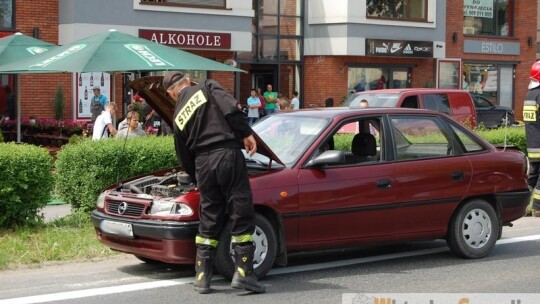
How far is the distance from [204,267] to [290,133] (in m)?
1.93

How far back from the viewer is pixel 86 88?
2519cm

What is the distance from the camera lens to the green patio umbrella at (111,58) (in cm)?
1243

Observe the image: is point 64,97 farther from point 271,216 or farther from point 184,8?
point 271,216

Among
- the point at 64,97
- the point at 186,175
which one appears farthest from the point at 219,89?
the point at 64,97

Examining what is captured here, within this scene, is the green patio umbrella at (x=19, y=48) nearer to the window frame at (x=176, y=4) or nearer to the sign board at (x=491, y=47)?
the window frame at (x=176, y=4)

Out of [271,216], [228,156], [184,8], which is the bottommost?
[271,216]

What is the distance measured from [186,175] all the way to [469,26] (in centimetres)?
2902

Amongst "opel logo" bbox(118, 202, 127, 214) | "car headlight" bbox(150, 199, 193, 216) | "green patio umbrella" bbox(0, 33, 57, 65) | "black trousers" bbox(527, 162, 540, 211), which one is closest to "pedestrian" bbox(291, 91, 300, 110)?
"green patio umbrella" bbox(0, 33, 57, 65)

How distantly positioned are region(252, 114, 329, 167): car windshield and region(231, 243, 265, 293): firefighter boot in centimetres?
114

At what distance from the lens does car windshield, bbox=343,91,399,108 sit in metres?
18.8

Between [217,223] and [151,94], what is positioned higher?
[151,94]

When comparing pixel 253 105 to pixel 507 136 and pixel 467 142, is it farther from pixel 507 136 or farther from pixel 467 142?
pixel 467 142

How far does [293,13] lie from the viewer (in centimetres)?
3173

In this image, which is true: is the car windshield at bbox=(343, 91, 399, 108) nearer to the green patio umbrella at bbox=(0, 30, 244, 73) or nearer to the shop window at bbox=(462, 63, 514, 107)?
the green patio umbrella at bbox=(0, 30, 244, 73)
